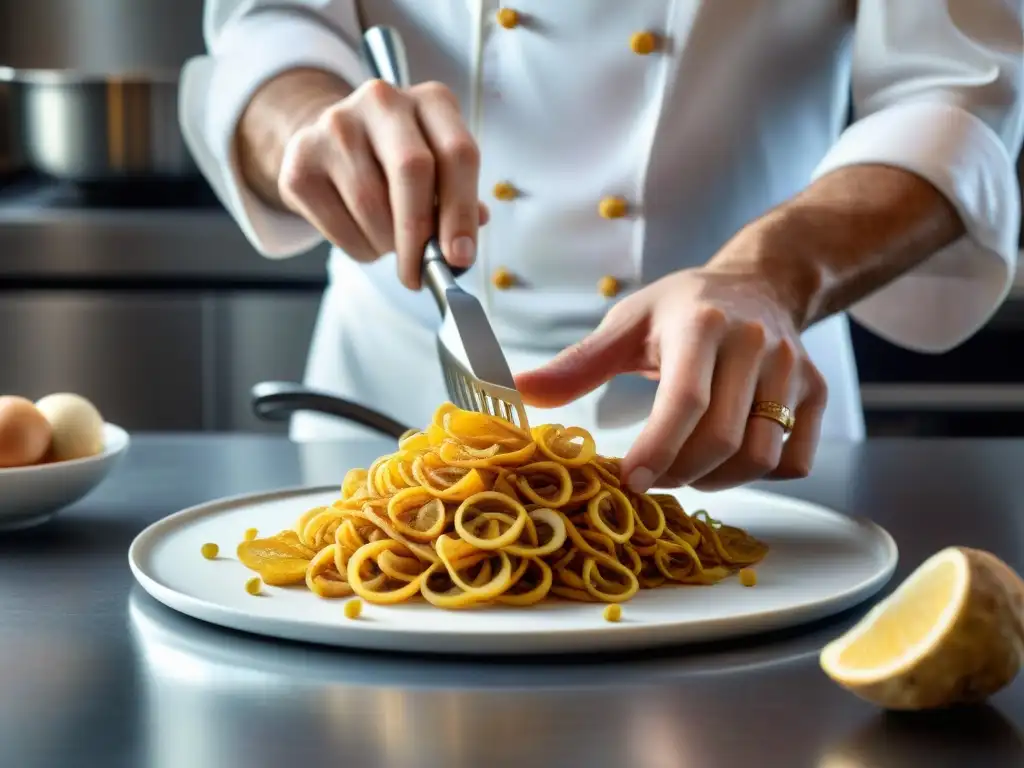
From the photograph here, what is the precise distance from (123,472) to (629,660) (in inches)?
29.6

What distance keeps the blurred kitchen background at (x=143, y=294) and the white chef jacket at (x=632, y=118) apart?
2.95ft

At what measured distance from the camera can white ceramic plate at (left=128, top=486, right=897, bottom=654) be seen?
875mm

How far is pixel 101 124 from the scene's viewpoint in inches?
109

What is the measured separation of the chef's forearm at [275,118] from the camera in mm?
1602

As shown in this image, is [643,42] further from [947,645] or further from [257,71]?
[947,645]

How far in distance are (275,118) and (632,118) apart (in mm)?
406

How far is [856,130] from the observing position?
155 centimetres

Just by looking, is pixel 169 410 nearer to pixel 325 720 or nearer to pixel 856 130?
pixel 856 130

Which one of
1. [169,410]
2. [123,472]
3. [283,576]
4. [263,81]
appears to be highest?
[263,81]

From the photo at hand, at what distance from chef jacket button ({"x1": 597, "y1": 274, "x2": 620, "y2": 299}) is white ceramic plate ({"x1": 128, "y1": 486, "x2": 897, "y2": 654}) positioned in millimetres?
491

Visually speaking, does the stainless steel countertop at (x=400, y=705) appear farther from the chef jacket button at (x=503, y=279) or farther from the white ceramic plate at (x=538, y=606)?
the chef jacket button at (x=503, y=279)

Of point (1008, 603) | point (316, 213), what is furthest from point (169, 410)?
point (1008, 603)

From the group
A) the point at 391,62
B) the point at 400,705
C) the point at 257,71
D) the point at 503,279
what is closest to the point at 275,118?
the point at 257,71

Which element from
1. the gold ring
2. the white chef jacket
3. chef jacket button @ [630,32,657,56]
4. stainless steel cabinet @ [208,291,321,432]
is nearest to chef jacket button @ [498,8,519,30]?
the white chef jacket
